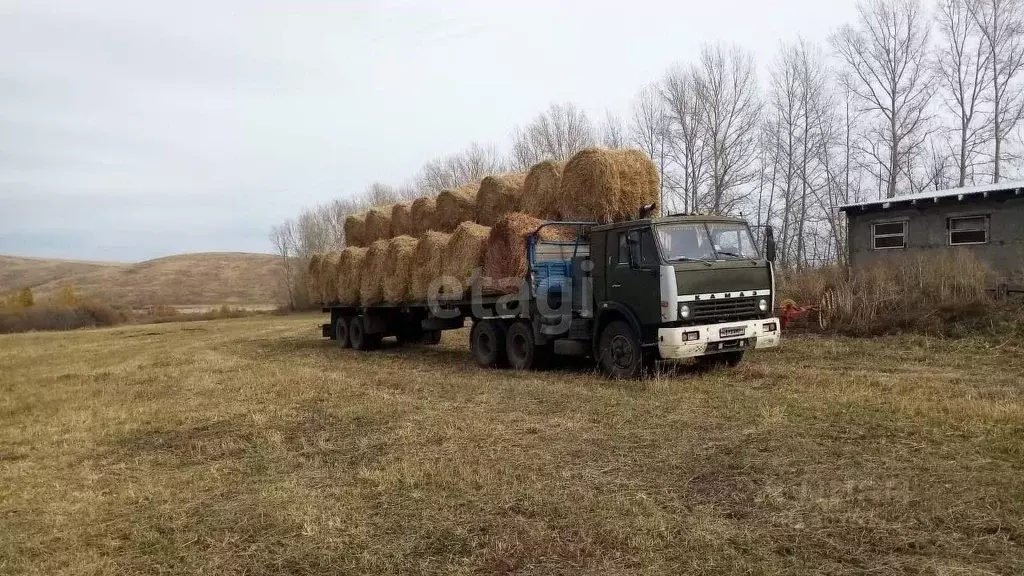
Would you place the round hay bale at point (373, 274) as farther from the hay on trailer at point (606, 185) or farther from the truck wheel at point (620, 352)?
the truck wheel at point (620, 352)

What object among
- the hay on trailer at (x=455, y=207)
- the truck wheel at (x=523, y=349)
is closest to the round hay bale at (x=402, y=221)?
the hay on trailer at (x=455, y=207)

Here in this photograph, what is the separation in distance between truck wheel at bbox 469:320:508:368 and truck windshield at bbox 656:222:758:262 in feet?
12.7

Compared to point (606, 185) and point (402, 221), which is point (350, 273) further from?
point (606, 185)

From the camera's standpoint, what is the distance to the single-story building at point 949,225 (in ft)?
54.9

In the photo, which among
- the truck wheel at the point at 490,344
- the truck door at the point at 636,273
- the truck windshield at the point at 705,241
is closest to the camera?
the truck door at the point at 636,273

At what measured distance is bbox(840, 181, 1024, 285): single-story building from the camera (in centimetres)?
1672

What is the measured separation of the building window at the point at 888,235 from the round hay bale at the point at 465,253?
42.7ft

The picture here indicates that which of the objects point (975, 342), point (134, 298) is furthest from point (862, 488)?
point (134, 298)

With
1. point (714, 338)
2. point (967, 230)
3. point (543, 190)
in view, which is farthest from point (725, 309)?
point (967, 230)

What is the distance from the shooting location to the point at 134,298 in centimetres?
8094

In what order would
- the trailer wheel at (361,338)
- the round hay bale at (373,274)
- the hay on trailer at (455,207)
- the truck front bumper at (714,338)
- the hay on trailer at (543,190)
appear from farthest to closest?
the trailer wheel at (361,338) → the round hay bale at (373,274) → the hay on trailer at (455,207) → the hay on trailer at (543,190) → the truck front bumper at (714,338)

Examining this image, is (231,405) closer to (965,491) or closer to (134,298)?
(965,491)

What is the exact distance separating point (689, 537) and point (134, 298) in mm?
89492

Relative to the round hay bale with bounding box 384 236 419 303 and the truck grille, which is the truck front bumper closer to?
the truck grille
